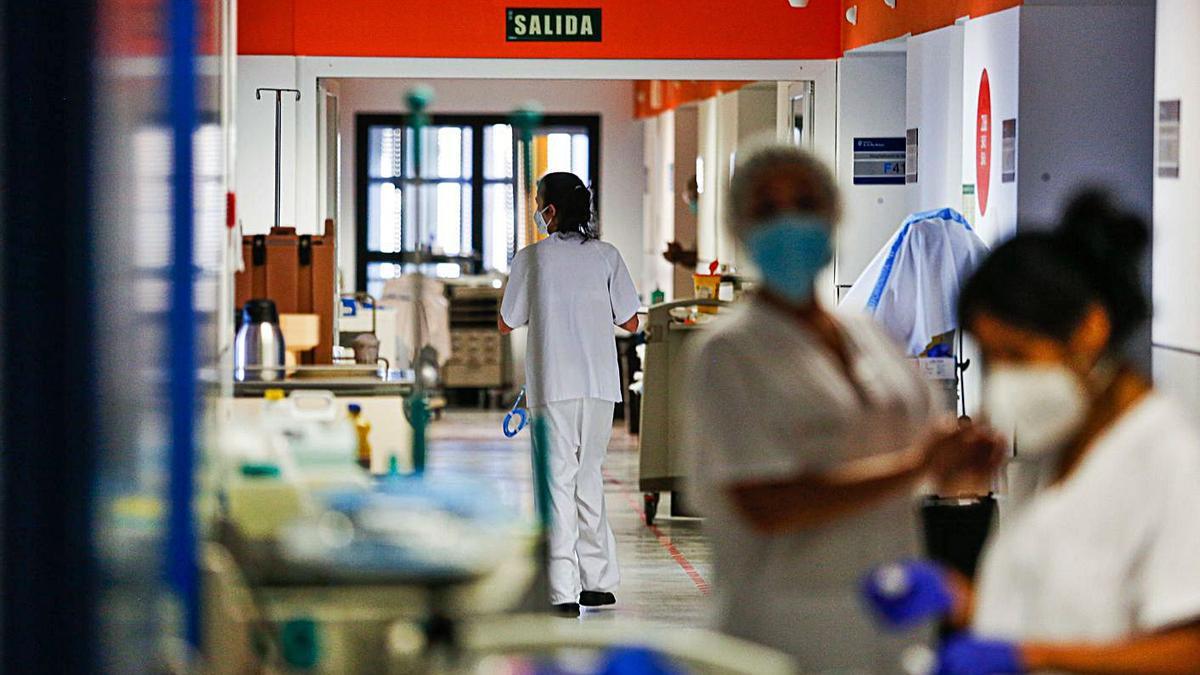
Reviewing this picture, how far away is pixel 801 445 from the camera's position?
249 cm

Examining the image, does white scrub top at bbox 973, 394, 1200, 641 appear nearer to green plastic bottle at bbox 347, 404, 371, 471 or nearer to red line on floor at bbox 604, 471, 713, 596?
green plastic bottle at bbox 347, 404, 371, 471

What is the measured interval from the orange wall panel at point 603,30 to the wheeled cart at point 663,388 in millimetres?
2015

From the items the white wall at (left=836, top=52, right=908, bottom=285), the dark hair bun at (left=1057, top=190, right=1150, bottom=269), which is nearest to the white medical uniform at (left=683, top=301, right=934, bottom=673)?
the dark hair bun at (left=1057, top=190, right=1150, bottom=269)

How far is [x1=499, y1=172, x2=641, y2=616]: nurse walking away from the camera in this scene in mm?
6254

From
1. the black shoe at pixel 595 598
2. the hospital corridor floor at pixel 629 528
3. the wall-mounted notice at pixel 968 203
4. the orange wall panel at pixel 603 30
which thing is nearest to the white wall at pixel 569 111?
the hospital corridor floor at pixel 629 528

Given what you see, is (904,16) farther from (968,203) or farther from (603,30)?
(603,30)

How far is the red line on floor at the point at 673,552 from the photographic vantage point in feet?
24.2

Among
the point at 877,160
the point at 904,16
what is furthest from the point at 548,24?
the point at 904,16

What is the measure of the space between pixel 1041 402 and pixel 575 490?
443 centimetres

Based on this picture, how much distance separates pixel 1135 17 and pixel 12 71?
5008 mm

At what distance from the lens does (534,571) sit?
2.99 m

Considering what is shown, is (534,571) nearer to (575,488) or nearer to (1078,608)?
(1078,608)

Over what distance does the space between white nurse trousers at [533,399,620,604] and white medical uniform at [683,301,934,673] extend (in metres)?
3.76

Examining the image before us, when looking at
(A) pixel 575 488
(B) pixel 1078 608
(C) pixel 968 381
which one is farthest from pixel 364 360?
(B) pixel 1078 608
